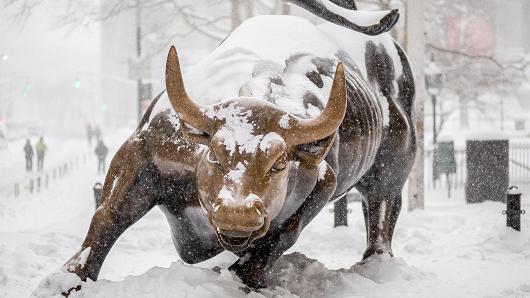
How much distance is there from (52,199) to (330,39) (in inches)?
453

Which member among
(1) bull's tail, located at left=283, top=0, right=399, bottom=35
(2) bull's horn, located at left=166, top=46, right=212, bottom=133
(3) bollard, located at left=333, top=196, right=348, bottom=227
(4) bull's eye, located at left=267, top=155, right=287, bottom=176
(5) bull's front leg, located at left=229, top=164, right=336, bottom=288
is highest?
(1) bull's tail, located at left=283, top=0, right=399, bottom=35

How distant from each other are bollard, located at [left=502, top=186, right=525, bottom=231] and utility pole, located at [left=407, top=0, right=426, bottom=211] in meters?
2.66

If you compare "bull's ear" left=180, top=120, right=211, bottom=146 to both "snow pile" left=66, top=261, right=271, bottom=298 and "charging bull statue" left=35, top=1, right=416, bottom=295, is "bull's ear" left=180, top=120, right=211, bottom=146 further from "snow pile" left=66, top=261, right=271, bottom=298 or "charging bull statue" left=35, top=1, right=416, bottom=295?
"snow pile" left=66, top=261, right=271, bottom=298

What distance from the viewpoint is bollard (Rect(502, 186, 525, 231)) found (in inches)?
303

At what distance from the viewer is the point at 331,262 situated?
22.9 ft

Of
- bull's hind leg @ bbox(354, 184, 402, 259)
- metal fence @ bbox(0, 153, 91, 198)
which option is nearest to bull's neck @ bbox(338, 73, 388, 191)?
bull's hind leg @ bbox(354, 184, 402, 259)

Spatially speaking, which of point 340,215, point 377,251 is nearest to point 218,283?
point 377,251

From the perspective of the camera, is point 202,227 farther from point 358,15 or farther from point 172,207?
point 358,15

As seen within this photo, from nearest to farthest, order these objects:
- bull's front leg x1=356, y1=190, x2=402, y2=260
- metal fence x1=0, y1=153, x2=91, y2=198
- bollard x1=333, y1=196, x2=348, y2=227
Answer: bull's front leg x1=356, y1=190, x2=402, y2=260 < bollard x1=333, y1=196, x2=348, y2=227 < metal fence x1=0, y1=153, x2=91, y2=198

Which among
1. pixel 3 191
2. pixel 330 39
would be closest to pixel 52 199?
pixel 3 191

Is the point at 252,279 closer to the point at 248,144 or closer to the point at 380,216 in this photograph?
the point at 248,144

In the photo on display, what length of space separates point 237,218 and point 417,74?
7873 mm

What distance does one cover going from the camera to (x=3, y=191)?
15227 mm

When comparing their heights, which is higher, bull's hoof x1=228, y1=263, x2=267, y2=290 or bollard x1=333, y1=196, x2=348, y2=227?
bull's hoof x1=228, y1=263, x2=267, y2=290
